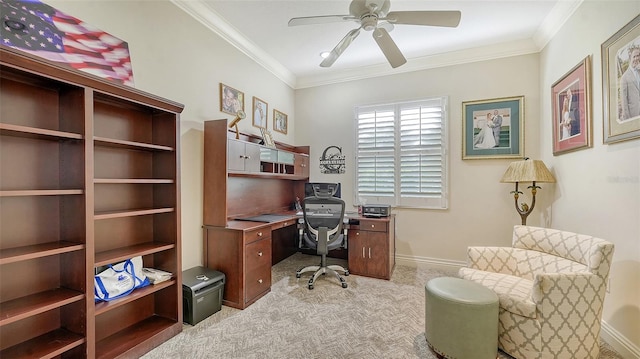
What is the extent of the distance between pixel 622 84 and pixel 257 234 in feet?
10.4

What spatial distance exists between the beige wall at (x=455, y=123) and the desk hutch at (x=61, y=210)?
583 millimetres

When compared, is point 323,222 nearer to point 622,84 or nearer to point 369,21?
point 369,21

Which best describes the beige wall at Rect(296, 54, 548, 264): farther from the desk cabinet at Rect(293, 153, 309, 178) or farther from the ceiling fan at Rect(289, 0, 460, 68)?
the ceiling fan at Rect(289, 0, 460, 68)

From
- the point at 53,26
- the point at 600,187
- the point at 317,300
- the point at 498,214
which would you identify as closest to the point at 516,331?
the point at 600,187

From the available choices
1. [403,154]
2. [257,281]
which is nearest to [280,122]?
[403,154]

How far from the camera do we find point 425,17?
2018 millimetres

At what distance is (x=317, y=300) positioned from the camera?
272 centimetres

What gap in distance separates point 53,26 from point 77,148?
0.83 m

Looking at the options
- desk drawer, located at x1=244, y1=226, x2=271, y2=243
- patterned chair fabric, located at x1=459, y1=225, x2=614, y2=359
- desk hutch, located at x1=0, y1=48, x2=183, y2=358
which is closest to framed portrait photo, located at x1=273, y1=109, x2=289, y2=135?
desk drawer, located at x1=244, y1=226, x2=271, y2=243

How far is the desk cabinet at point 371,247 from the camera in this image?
130 inches

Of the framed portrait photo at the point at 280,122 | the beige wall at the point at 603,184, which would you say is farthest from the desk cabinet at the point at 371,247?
the framed portrait photo at the point at 280,122

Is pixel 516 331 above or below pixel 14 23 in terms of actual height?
below

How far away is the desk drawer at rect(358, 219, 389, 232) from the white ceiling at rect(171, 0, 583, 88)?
7.47 feet

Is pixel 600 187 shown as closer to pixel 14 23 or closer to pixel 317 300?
pixel 317 300
